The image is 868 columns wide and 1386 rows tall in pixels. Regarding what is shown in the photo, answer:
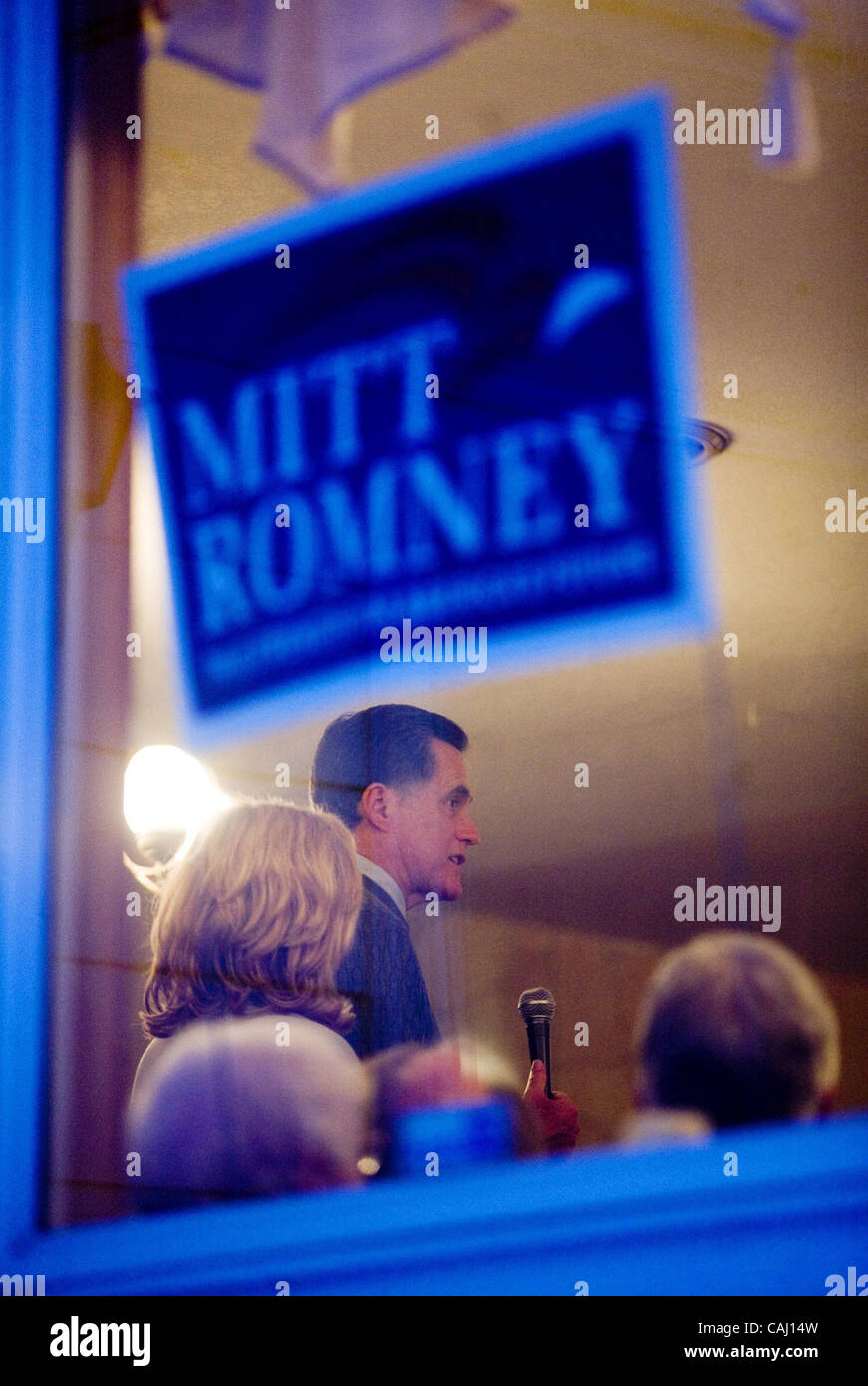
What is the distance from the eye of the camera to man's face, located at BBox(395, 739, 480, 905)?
2967 mm

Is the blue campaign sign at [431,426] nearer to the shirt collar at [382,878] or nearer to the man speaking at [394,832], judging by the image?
the man speaking at [394,832]

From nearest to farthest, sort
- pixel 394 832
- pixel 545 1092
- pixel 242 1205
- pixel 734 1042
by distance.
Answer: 1. pixel 734 1042
2. pixel 242 1205
3. pixel 545 1092
4. pixel 394 832

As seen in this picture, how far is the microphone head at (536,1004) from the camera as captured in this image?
2893 mm

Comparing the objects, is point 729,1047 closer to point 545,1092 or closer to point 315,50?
point 545,1092

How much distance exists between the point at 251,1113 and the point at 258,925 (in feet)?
1.22

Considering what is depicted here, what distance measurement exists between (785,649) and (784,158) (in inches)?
41.8

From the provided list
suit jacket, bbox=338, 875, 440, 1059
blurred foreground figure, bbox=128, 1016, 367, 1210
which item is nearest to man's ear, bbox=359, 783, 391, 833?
suit jacket, bbox=338, 875, 440, 1059

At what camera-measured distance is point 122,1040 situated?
114 inches

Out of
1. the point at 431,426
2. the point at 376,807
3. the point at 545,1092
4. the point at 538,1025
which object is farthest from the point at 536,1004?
the point at 431,426

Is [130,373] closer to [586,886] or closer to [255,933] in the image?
[255,933]

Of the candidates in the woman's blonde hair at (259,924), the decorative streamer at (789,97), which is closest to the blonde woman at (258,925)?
the woman's blonde hair at (259,924)

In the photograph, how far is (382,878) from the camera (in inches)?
114

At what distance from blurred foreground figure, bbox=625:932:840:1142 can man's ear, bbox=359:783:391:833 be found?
0.69 metres

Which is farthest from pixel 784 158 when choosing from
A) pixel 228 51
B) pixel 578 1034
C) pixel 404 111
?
pixel 578 1034
